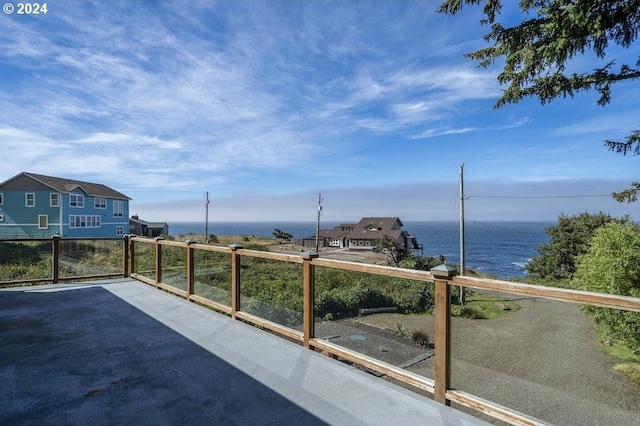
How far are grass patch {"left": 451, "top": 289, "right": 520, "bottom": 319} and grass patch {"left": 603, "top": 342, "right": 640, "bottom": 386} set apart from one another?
212 inches

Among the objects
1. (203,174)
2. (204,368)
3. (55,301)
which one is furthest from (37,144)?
(203,174)

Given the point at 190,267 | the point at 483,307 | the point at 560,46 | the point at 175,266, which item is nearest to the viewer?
the point at 190,267

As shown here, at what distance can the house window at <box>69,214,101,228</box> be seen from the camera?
2598 centimetres

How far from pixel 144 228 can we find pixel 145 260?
129ft

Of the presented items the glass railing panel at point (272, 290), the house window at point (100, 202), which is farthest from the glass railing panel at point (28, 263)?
the house window at point (100, 202)

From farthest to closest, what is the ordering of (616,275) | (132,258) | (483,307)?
(483,307), (616,275), (132,258)

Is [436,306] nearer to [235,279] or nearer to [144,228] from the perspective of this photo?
[235,279]

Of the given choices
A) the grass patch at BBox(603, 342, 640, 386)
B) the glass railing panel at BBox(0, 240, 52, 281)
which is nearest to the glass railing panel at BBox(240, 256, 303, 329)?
the glass railing panel at BBox(0, 240, 52, 281)

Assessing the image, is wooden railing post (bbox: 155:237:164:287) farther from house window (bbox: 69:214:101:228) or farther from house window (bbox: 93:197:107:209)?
house window (bbox: 93:197:107:209)

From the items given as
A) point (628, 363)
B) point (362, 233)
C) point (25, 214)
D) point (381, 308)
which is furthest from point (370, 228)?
point (628, 363)

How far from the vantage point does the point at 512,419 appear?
1.99 meters

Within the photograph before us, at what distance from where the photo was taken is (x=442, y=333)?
234 centimetres

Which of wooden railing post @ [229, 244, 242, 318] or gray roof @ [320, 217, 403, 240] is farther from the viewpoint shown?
gray roof @ [320, 217, 403, 240]

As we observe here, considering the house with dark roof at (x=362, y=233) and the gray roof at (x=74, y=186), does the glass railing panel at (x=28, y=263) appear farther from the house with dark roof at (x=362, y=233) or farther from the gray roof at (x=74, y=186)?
the house with dark roof at (x=362, y=233)
